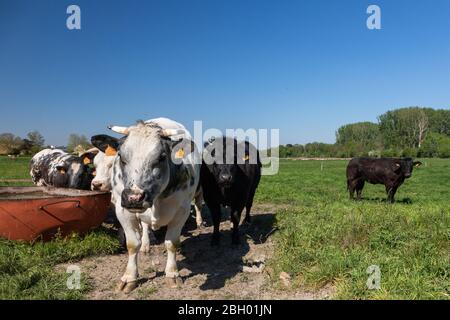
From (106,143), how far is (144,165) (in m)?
0.94

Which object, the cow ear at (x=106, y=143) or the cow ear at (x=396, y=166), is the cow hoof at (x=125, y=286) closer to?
the cow ear at (x=106, y=143)

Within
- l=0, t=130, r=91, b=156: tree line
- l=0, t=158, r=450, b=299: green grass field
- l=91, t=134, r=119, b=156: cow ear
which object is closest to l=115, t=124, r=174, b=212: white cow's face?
l=91, t=134, r=119, b=156: cow ear

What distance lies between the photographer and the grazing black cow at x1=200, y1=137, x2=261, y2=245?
20.8 ft

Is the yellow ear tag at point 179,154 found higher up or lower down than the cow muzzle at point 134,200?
higher up

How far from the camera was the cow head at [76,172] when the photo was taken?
26.0 ft

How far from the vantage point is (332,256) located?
462 cm

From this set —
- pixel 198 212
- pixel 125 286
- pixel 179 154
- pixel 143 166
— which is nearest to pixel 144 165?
pixel 143 166

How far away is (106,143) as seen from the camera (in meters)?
4.36

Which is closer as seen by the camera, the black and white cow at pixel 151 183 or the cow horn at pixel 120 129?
the black and white cow at pixel 151 183

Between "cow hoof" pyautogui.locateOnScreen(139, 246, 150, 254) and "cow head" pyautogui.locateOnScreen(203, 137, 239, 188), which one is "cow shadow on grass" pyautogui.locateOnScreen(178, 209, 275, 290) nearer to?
"cow hoof" pyautogui.locateOnScreen(139, 246, 150, 254)

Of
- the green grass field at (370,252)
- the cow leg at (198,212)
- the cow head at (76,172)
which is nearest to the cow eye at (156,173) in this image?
the green grass field at (370,252)

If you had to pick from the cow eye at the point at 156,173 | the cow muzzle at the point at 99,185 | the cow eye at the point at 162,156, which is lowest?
the cow muzzle at the point at 99,185

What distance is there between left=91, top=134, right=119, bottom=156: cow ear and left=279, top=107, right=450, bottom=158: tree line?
63.9 m
